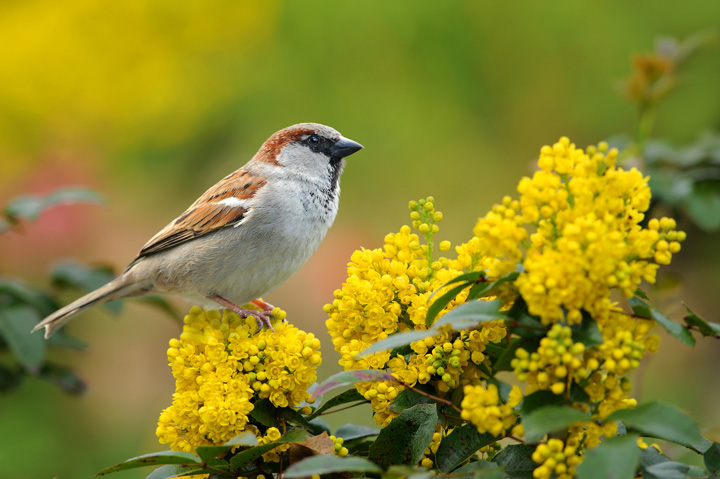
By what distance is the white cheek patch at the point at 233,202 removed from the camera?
1607 mm

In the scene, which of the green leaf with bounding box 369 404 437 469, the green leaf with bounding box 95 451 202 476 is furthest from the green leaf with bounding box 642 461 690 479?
the green leaf with bounding box 95 451 202 476

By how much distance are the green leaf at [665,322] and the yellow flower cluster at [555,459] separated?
0.16 m

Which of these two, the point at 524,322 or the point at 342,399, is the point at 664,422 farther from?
the point at 342,399

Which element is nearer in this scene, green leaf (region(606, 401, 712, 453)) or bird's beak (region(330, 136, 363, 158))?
green leaf (region(606, 401, 712, 453))

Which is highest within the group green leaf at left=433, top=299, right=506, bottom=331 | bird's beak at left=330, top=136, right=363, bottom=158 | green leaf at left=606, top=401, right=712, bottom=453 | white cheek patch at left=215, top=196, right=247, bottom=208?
bird's beak at left=330, top=136, right=363, bottom=158

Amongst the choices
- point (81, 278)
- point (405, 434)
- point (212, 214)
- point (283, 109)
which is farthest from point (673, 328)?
point (283, 109)

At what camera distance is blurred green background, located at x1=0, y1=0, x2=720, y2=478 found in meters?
2.86

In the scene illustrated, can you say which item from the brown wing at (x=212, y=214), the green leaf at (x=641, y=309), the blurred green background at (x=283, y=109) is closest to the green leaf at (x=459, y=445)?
the green leaf at (x=641, y=309)

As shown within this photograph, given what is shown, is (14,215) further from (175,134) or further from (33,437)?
(175,134)

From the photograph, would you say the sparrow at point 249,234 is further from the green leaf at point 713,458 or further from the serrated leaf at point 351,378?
the green leaf at point 713,458

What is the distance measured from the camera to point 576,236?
2.37 ft

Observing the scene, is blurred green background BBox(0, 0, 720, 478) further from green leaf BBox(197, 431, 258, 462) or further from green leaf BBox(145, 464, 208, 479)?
green leaf BBox(197, 431, 258, 462)

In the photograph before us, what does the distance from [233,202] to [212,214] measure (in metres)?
0.06

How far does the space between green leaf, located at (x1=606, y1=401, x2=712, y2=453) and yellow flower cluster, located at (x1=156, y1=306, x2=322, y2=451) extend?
43 cm
